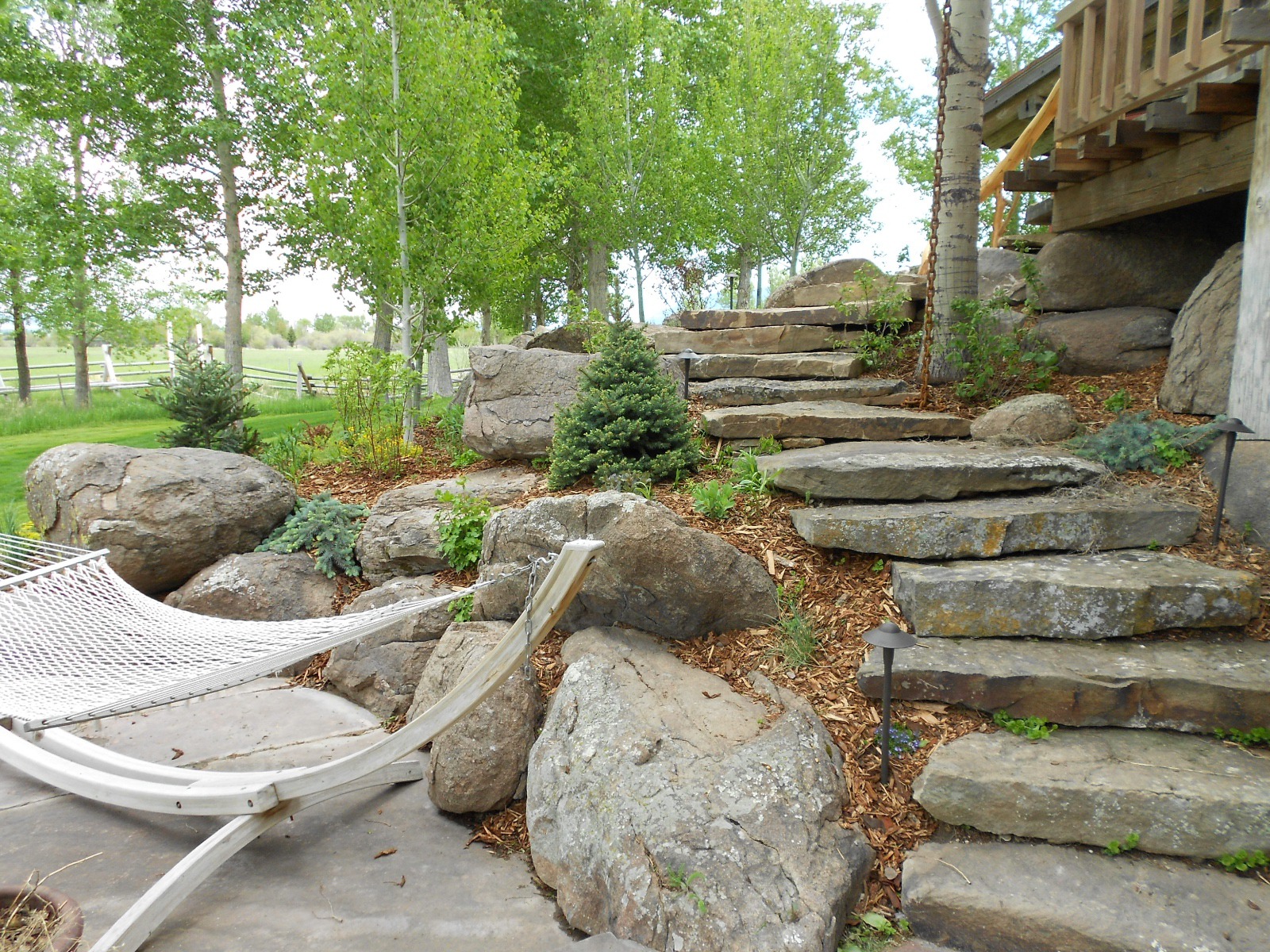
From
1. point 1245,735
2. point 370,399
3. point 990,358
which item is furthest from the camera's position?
point 370,399

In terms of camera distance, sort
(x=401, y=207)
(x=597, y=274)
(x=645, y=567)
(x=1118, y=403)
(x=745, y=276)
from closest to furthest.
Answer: (x=645, y=567), (x=1118, y=403), (x=401, y=207), (x=597, y=274), (x=745, y=276)

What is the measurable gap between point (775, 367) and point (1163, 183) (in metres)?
2.81

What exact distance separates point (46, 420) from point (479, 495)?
8.69 meters

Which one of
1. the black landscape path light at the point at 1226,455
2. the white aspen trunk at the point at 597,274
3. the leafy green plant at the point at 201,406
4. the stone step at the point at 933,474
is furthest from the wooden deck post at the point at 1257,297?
the white aspen trunk at the point at 597,274

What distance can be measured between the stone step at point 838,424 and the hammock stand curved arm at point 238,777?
2.44m

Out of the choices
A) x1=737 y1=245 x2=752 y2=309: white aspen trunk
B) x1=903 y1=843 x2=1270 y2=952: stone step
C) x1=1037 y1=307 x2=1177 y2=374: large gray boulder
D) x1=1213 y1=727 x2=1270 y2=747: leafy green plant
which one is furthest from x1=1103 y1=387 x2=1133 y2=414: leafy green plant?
x1=737 y1=245 x2=752 y2=309: white aspen trunk

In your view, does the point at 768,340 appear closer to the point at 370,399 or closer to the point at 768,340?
the point at 768,340

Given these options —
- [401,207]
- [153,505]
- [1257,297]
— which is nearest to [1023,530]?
[1257,297]

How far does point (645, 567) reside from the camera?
328 cm

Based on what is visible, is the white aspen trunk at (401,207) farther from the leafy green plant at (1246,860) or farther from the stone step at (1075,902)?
the leafy green plant at (1246,860)

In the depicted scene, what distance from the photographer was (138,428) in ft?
30.8

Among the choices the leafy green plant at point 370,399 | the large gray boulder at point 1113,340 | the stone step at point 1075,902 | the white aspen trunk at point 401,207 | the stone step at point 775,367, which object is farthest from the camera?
the white aspen trunk at point 401,207

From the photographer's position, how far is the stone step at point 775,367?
5.66 metres

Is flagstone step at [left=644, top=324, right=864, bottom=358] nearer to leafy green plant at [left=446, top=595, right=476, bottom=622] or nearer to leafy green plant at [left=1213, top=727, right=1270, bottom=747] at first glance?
leafy green plant at [left=446, top=595, right=476, bottom=622]
